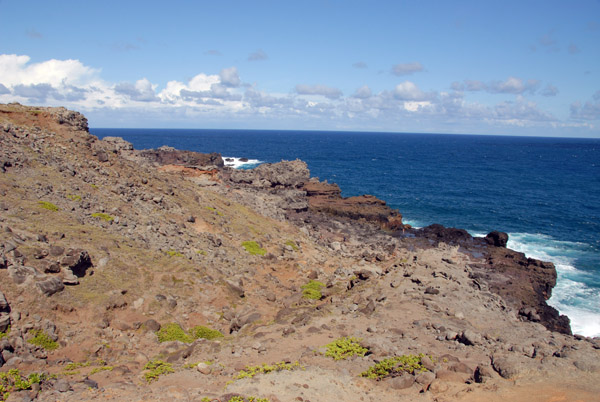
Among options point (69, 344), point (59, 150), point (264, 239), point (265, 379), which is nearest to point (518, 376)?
point (265, 379)

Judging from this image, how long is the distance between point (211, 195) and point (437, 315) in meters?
26.9

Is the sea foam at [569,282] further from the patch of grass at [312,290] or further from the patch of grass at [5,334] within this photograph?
the patch of grass at [5,334]

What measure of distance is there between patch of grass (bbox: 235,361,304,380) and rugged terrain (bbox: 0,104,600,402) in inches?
3.2

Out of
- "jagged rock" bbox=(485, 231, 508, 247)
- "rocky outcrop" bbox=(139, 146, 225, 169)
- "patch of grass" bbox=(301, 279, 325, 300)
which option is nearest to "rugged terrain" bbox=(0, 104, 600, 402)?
"patch of grass" bbox=(301, 279, 325, 300)


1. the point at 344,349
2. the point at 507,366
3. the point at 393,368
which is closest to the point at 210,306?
the point at 344,349

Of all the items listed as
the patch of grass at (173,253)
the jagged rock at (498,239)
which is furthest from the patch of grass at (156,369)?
the jagged rock at (498,239)

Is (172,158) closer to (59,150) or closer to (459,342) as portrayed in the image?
(59,150)

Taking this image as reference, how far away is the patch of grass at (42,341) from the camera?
54.1 ft

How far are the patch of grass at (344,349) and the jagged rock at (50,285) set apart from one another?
41.4 feet

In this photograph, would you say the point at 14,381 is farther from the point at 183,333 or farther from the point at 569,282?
the point at 569,282

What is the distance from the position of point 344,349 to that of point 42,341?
41.1ft

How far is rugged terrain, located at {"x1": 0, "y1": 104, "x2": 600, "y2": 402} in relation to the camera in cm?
1518

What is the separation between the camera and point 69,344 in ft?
56.7

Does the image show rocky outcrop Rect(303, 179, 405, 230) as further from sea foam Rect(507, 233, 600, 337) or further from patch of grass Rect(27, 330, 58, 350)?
patch of grass Rect(27, 330, 58, 350)
